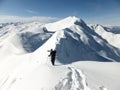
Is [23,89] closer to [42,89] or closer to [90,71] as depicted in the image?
[42,89]

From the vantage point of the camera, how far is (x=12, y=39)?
183 meters

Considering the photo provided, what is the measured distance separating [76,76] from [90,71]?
2310 mm

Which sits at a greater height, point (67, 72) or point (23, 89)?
point (67, 72)

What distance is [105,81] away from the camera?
843 inches

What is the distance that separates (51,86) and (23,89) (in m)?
4.72

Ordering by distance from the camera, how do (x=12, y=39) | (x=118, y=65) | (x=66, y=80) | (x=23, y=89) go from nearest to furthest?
(x=66, y=80) → (x=23, y=89) → (x=118, y=65) → (x=12, y=39)

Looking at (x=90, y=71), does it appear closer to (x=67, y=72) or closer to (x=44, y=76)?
(x=67, y=72)

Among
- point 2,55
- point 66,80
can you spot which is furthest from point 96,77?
point 2,55

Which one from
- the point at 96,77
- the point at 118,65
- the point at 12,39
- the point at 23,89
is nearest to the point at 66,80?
the point at 96,77

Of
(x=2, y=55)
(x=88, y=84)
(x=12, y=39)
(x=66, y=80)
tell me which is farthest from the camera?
(x=12, y=39)

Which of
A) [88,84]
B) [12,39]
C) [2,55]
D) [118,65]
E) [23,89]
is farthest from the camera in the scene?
[12,39]

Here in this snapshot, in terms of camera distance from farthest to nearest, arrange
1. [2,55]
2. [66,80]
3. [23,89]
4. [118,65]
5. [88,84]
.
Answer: [2,55], [118,65], [23,89], [66,80], [88,84]

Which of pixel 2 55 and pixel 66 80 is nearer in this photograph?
pixel 66 80

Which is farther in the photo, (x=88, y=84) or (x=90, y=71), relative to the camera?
(x=90, y=71)
